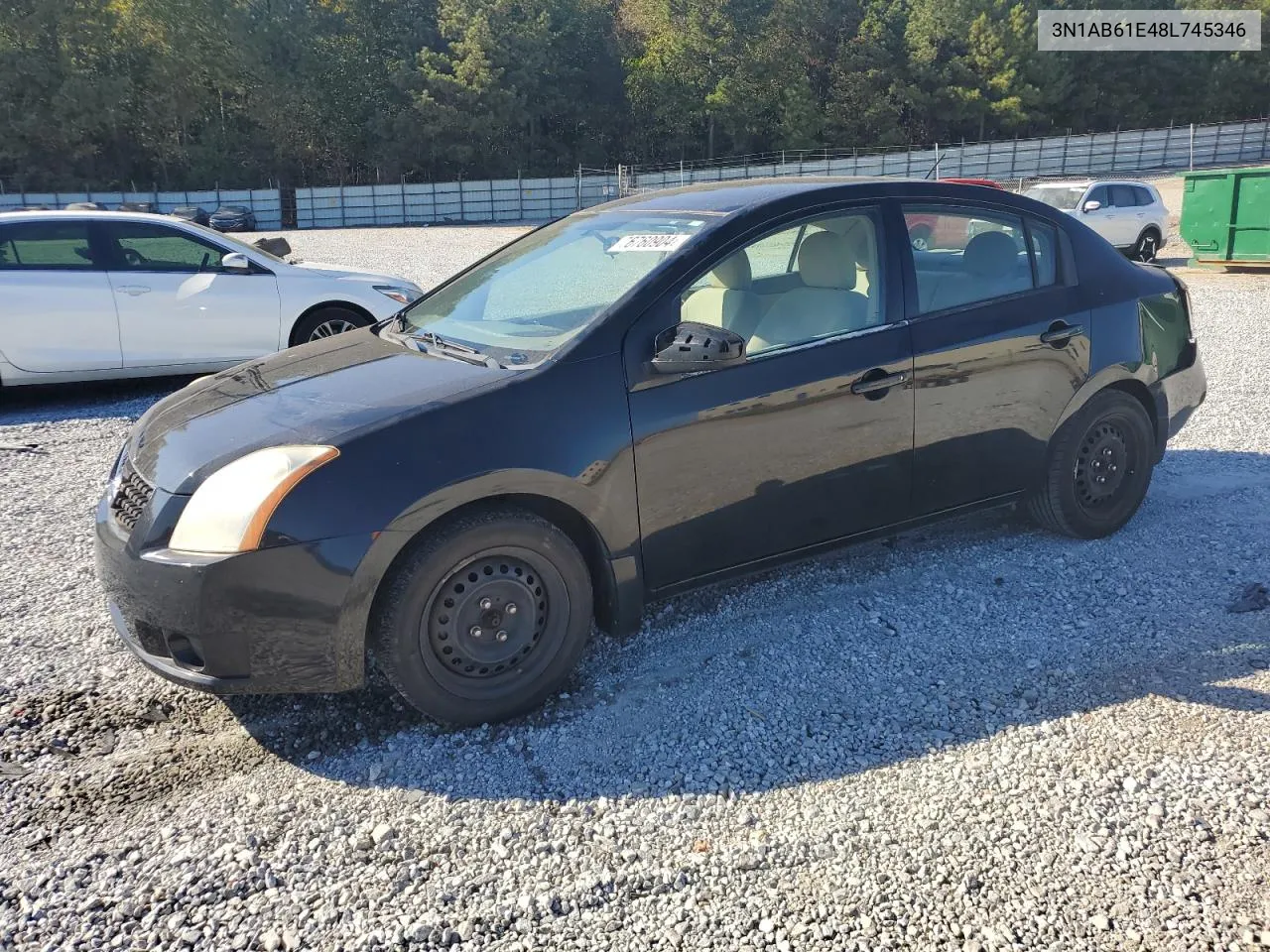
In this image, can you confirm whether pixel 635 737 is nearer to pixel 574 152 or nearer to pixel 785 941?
pixel 785 941

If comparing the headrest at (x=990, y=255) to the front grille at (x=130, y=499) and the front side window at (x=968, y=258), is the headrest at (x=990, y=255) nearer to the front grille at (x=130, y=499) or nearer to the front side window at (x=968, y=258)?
the front side window at (x=968, y=258)

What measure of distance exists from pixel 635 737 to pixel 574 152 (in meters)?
61.7

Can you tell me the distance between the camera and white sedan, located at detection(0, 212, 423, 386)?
7.66m

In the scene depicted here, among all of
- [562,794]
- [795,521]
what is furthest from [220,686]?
[795,521]

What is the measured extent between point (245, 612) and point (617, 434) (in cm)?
129

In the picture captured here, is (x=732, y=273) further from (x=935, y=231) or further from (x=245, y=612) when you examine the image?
(x=245, y=612)

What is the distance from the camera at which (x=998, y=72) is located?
56.8 metres

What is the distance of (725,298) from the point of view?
373cm

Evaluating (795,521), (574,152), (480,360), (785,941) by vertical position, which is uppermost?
(574,152)

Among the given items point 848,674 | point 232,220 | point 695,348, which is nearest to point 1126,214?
point 848,674

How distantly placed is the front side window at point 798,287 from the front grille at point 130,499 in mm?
1898

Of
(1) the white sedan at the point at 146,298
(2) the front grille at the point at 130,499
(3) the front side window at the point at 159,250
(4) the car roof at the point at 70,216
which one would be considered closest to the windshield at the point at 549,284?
(2) the front grille at the point at 130,499

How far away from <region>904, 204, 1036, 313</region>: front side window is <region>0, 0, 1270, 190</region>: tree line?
5342 cm

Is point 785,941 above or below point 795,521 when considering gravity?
below
